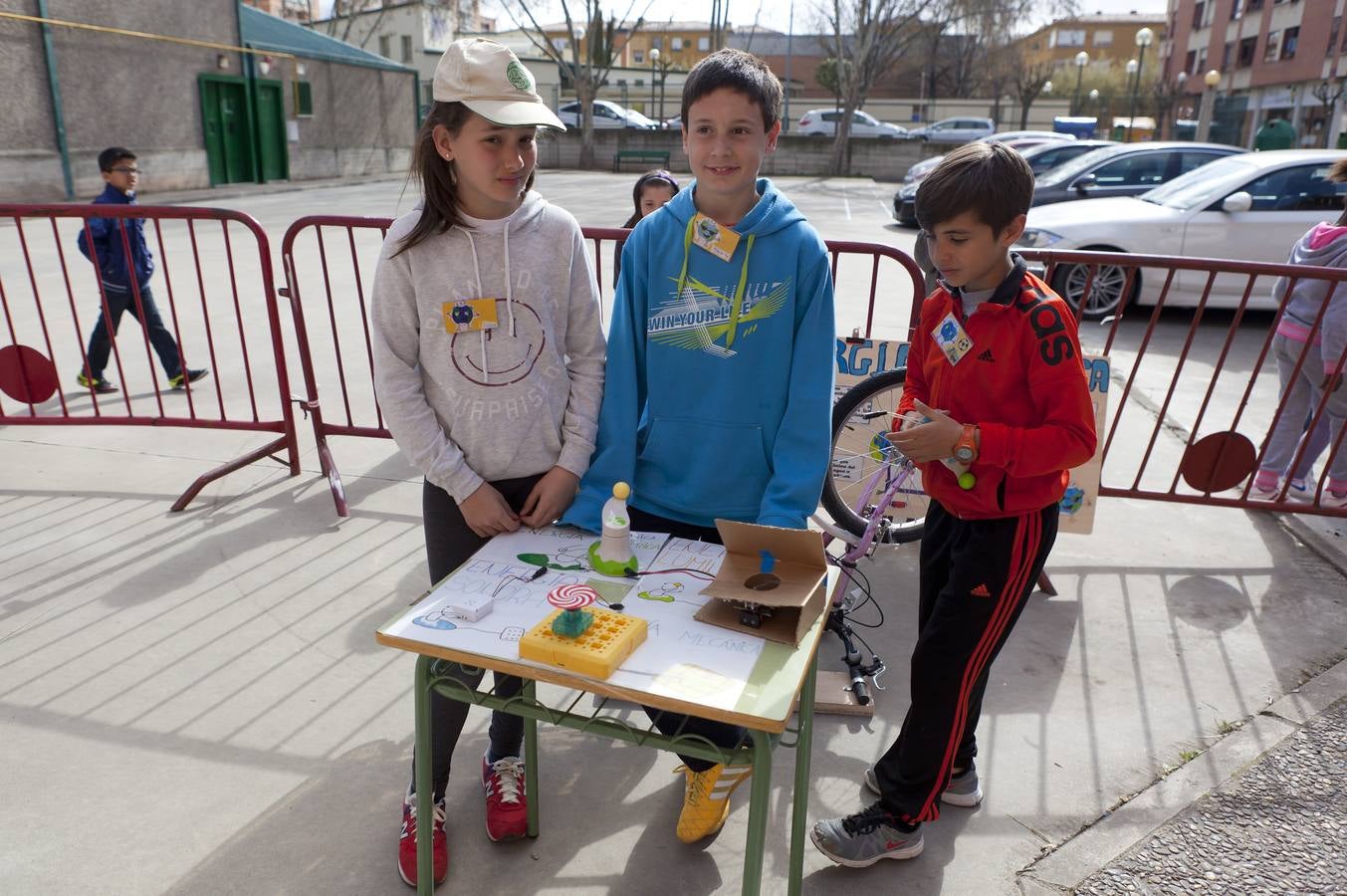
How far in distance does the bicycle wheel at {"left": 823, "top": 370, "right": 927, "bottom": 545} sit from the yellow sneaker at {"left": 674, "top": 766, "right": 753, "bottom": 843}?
4.66 feet

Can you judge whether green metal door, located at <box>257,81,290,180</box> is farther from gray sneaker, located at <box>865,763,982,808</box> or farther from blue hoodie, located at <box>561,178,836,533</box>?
gray sneaker, located at <box>865,763,982,808</box>

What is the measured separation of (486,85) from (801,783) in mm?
1644

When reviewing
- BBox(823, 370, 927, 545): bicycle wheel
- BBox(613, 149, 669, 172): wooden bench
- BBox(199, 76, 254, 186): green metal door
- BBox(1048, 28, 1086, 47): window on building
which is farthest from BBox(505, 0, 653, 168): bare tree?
BBox(1048, 28, 1086, 47): window on building

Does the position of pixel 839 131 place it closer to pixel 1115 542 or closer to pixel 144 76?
pixel 144 76

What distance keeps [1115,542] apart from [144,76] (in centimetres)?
2313

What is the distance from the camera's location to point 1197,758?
2729 millimetres

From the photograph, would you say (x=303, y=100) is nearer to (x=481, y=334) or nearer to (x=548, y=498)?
(x=481, y=334)

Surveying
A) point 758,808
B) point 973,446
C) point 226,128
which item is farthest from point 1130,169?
point 226,128

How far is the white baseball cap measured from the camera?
6.24 feet

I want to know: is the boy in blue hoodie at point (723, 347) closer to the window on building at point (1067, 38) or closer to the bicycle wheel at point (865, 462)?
the bicycle wheel at point (865, 462)

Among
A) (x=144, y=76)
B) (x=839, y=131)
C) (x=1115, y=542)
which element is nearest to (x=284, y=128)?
(x=144, y=76)

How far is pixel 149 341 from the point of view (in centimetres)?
555

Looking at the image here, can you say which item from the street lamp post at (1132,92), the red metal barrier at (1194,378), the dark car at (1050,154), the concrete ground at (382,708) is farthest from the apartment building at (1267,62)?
the concrete ground at (382,708)

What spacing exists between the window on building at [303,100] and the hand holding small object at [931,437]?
26.9 m
